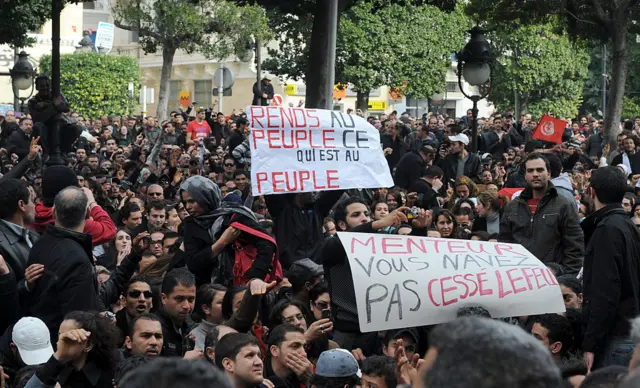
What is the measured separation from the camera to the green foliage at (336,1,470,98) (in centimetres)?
4172

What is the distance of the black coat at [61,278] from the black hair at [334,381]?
1425 millimetres

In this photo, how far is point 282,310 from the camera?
24.6 feet

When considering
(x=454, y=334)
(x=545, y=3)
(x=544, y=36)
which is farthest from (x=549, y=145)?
(x=544, y=36)

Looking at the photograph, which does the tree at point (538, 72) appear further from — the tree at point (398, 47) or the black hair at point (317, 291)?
the black hair at point (317, 291)

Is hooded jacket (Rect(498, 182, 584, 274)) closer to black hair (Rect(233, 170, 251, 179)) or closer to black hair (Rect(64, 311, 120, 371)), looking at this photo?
black hair (Rect(64, 311, 120, 371))

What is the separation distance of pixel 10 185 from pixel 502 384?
535 cm

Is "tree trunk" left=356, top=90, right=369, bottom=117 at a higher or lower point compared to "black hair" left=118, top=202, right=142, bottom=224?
higher

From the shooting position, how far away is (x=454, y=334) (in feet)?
8.01

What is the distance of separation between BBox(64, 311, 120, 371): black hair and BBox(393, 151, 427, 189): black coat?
10317 mm

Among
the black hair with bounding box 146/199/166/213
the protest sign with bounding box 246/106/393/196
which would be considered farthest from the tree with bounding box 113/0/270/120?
the protest sign with bounding box 246/106/393/196

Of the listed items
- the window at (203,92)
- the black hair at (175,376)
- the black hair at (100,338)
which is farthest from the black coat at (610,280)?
the window at (203,92)

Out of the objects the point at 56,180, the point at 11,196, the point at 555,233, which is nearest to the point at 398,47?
the point at 555,233

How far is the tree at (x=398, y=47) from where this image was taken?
41719 millimetres

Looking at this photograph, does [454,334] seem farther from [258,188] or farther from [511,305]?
[258,188]
